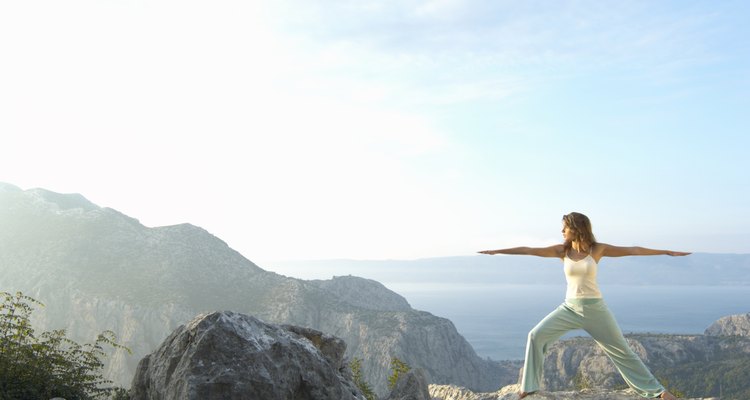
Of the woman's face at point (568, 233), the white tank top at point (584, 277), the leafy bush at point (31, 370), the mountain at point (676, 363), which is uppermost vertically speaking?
the woman's face at point (568, 233)

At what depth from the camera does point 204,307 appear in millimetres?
97062

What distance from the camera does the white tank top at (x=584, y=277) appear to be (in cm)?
836

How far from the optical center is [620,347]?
8.55 m

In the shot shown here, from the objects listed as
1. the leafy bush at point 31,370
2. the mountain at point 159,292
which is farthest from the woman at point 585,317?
the mountain at point 159,292

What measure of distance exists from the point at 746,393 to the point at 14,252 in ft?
395

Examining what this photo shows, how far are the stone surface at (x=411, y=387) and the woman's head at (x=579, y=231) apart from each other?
9.00m

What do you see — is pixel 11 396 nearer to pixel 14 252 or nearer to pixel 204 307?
pixel 204 307

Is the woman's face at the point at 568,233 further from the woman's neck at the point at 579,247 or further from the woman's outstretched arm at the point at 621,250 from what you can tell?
the woman's outstretched arm at the point at 621,250

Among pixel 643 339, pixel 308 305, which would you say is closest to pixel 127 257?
pixel 308 305

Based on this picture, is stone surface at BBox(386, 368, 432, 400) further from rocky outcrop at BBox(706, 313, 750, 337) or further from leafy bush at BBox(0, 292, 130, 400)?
rocky outcrop at BBox(706, 313, 750, 337)

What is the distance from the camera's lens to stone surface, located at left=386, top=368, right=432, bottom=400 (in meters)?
16.4

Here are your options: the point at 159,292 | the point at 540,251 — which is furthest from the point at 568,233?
the point at 159,292

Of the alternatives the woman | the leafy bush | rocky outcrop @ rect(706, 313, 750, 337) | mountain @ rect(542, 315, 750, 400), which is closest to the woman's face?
the woman

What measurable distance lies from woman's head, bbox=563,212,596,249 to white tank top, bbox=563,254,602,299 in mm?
243
